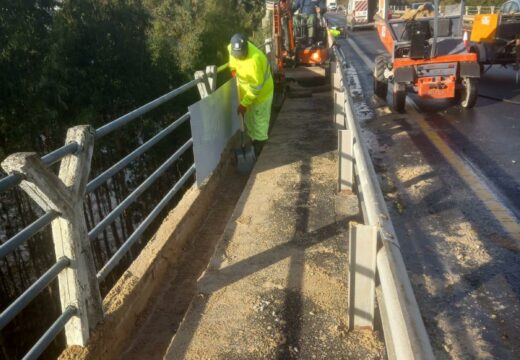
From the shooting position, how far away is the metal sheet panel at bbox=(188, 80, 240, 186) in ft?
17.2

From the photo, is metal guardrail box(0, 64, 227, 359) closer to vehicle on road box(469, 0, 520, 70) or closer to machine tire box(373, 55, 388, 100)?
machine tire box(373, 55, 388, 100)

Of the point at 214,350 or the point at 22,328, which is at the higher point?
the point at 214,350

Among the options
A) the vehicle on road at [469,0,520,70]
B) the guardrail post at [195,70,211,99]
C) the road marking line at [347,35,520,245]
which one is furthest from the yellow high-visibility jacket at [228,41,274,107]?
the vehicle on road at [469,0,520,70]

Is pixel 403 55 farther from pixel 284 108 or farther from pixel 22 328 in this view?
pixel 22 328

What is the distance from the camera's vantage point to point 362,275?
2.66 metres

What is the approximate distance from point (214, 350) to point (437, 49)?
868 centimetres

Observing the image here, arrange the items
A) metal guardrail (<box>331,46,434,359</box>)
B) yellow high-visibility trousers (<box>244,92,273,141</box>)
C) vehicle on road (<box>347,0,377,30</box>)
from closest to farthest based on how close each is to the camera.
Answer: metal guardrail (<box>331,46,434,359</box>) → yellow high-visibility trousers (<box>244,92,273,141</box>) → vehicle on road (<box>347,0,377,30</box>)

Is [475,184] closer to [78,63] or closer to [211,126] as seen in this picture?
[211,126]

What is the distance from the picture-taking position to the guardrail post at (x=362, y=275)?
2.50m

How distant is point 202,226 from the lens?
16.6 ft

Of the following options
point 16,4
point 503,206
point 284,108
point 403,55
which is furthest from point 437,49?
point 16,4

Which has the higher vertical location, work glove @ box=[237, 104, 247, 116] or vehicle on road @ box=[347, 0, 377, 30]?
vehicle on road @ box=[347, 0, 377, 30]

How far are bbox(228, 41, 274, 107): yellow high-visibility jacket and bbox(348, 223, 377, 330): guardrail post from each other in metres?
4.34

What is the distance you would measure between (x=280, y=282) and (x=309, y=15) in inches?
440
